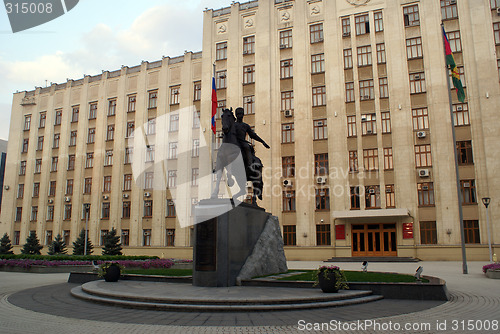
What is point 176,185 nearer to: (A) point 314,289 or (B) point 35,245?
(B) point 35,245

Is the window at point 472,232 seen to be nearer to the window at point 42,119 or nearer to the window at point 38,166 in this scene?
the window at point 38,166

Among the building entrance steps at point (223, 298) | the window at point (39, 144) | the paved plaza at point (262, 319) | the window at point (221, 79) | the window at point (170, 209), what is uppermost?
the window at point (221, 79)

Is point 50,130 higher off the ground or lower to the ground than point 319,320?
higher

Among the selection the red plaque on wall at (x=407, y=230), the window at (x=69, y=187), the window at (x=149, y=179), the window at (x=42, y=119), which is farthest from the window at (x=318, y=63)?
the window at (x=42, y=119)

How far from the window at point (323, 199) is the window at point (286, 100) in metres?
8.22

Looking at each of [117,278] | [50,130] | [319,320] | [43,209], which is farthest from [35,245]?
[319,320]

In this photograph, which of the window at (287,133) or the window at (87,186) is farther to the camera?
the window at (87,186)

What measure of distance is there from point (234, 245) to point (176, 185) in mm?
28326

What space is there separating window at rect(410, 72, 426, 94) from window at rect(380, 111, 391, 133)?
8.49ft

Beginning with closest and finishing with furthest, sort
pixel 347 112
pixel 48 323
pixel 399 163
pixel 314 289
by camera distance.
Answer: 1. pixel 48 323
2. pixel 314 289
3. pixel 399 163
4. pixel 347 112

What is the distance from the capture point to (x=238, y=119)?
13805 millimetres

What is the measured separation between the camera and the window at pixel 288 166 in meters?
35.2

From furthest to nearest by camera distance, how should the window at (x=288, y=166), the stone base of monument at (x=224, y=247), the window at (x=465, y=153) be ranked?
the window at (x=288, y=166) → the window at (x=465, y=153) → the stone base of monument at (x=224, y=247)

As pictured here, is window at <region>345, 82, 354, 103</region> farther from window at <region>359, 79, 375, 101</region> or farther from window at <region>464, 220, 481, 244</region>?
window at <region>464, 220, 481, 244</region>
